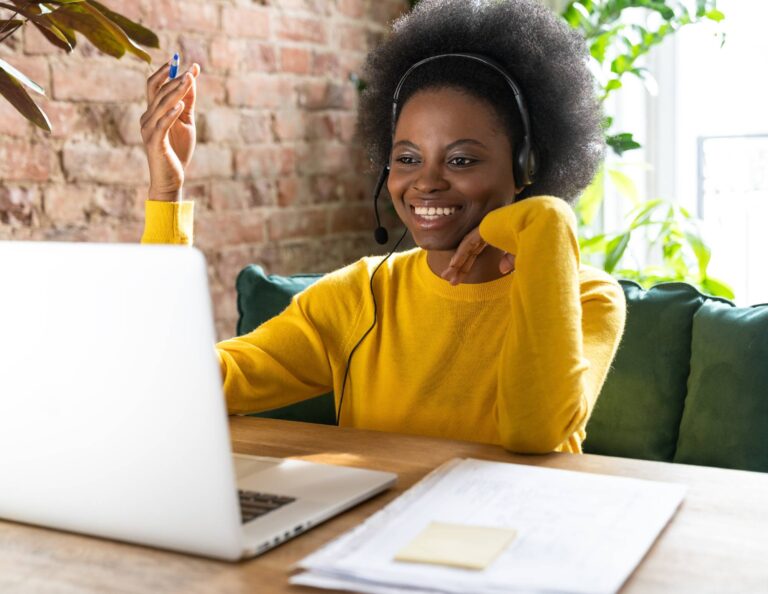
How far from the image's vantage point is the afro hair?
1.52m

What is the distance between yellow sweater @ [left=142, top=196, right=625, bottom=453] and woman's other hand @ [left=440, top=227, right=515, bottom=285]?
0.17ft

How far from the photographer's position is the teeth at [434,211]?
1491 millimetres

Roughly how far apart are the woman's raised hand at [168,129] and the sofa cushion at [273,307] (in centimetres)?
36

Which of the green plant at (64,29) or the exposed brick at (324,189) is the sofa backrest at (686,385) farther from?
the exposed brick at (324,189)

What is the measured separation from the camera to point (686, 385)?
1531 mm

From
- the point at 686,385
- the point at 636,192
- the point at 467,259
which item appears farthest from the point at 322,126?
the point at 686,385

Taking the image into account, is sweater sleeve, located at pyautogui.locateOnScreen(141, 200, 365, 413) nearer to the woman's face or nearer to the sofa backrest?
the woman's face

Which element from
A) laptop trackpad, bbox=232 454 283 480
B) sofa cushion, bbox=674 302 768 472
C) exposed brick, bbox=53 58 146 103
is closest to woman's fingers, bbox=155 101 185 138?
laptop trackpad, bbox=232 454 283 480

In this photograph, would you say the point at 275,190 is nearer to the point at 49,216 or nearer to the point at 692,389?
the point at 49,216

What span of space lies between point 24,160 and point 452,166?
3.29 ft

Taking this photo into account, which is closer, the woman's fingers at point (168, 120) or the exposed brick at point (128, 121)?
the woman's fingers at point (168, 120)

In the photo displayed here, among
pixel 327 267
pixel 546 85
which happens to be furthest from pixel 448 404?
pixel 327 267

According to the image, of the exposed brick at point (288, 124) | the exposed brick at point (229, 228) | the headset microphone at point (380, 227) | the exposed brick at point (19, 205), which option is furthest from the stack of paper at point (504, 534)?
the exposed brick at point (288, 124)

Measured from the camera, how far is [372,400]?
5.01 feet
